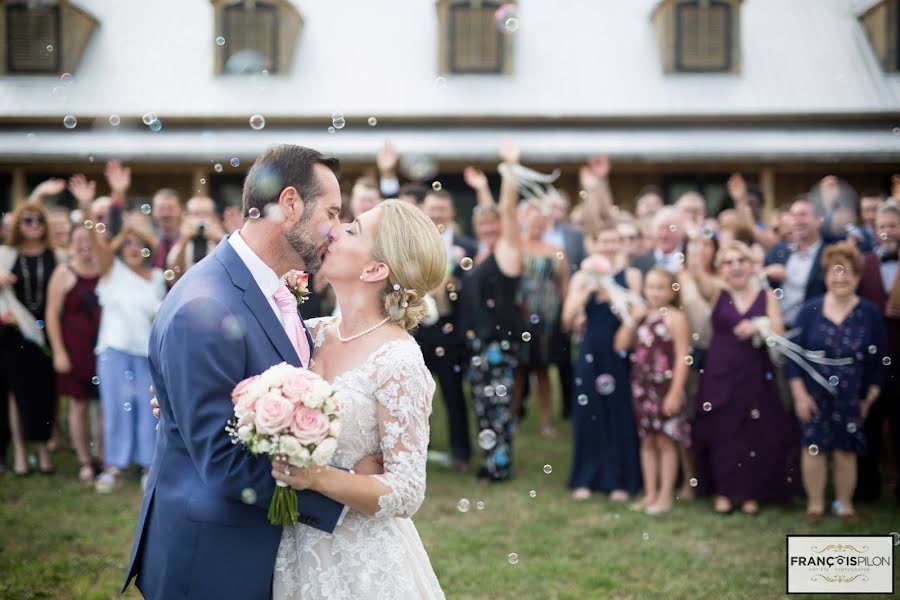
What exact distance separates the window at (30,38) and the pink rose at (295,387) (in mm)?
18220

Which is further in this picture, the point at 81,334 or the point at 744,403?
the point at 81,334

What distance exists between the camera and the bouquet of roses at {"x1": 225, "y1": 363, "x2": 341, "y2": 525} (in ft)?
7.65

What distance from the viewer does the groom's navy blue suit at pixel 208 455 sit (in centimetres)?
250

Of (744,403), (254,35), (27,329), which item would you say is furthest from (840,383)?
(254,35)

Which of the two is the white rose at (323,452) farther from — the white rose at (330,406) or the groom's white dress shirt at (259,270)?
the groom's white dress shirt at (259,270)

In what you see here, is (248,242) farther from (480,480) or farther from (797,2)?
(797,2)

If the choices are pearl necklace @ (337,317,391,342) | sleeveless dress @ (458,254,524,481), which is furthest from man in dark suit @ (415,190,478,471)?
pearl necklace @ (337,317,391,342)

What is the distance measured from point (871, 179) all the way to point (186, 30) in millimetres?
14973

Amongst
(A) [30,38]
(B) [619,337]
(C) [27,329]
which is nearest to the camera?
(B) [619,337]

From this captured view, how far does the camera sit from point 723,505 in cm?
654

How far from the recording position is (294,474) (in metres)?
2.46

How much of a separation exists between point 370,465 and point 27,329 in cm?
578

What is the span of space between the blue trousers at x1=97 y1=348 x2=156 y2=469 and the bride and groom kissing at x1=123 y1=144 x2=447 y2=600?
181 inches

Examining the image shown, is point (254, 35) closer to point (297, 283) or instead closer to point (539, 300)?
point (539, 300)
